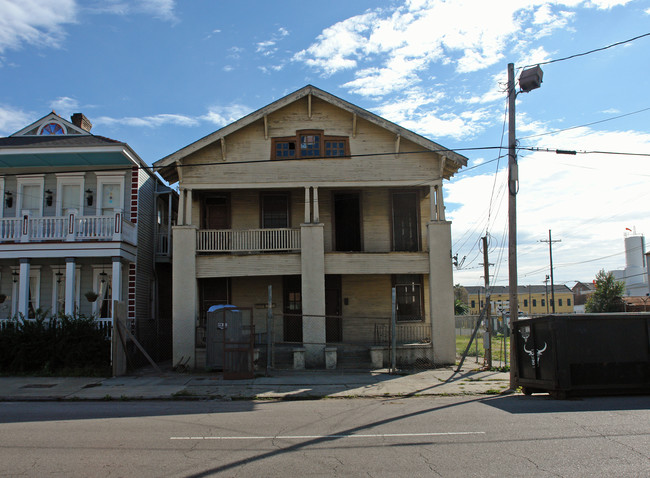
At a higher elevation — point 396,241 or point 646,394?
point 396,241

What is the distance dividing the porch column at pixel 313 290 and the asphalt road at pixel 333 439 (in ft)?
19.5

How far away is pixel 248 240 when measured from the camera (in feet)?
59.1

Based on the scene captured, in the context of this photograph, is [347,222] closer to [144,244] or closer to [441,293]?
[441,293]

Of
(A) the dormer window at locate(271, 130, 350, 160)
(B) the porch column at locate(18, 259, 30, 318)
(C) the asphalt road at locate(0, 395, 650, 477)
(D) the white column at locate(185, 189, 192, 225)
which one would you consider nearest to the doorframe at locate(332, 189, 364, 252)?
(A) the dormer window at locate(271, 130, 350, 160)

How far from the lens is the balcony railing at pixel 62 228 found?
17.1 meters

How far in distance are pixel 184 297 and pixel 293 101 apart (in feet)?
24.8

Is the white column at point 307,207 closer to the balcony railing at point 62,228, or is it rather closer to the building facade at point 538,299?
the balcony railing at point 62,228

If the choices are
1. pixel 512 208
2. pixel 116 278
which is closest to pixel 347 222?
pixel 512 208

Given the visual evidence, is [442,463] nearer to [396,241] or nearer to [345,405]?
[345,405]

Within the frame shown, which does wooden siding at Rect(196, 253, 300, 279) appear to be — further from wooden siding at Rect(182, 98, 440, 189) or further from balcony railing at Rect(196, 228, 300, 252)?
wooden siding at Rect(182, 98, 440, 189)

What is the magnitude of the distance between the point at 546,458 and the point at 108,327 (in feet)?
46.2

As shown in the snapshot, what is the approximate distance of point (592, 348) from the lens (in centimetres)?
1120

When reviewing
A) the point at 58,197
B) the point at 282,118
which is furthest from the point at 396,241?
the point at 58,197

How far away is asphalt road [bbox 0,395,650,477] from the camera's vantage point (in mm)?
5996
